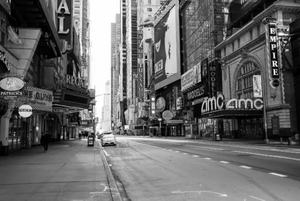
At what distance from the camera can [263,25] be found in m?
42.3

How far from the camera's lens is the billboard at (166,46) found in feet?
303

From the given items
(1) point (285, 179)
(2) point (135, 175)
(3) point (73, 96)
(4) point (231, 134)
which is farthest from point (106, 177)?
(4) point (231, 134)

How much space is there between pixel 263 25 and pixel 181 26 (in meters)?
50.0

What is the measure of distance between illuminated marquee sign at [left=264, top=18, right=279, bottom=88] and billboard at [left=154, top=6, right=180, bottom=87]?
52.3 m

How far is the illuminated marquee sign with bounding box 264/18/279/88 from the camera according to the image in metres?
37.8

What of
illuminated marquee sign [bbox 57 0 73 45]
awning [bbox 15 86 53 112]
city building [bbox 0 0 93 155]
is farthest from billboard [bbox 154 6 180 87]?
awning [bbox 15 86 53 112]

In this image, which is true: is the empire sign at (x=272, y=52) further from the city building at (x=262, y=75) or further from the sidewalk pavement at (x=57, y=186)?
the sidewalk pavement at (x=57, y=186)

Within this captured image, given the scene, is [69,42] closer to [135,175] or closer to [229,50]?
[229,50]

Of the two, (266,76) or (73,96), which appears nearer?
(73,96)

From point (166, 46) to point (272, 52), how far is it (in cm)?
6360

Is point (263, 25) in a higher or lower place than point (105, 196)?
higher

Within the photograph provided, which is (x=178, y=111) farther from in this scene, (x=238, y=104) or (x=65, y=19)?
(x=65, y=19)

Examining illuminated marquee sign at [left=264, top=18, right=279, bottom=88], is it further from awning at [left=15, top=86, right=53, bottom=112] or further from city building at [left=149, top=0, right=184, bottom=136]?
city building at [left=149, top=0, right=184, bottom=136]

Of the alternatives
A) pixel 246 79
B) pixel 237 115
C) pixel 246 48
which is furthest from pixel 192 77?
pixel 237 115
